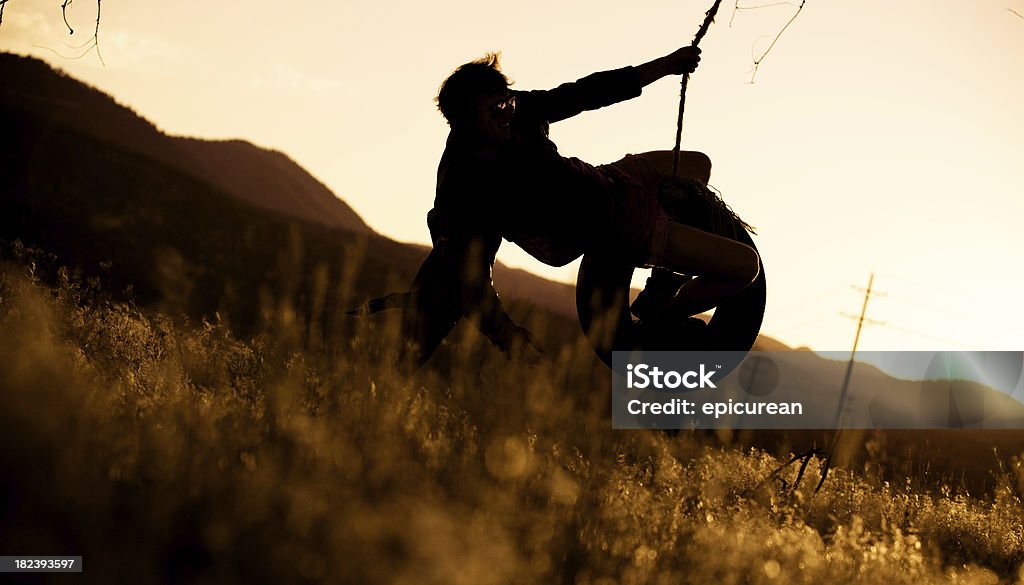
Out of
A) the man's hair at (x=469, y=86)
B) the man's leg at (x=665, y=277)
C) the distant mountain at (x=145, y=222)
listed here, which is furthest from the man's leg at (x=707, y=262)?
the distant mountain at (x=145, y=222)

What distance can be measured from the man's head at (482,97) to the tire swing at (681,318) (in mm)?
838

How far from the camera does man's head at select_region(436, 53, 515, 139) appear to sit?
3.39 metres

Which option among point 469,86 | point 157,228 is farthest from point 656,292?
point 157,228

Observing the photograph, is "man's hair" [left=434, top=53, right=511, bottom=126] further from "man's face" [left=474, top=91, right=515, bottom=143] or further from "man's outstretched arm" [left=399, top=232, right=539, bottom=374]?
"man's outstretched arm" [left=399, top=232, right=539, bottom=374]

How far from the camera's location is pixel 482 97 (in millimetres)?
3398

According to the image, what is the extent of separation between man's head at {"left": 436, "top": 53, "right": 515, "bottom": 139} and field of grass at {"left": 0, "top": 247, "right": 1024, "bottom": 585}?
1.34 m

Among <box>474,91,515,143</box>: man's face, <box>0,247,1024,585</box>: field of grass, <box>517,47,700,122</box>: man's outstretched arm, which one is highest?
<box>517,47,700,122</box>: man's outstretched arm

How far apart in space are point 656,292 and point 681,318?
358mm

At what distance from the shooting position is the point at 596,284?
12.9ft

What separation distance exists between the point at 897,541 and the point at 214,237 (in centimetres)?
2751

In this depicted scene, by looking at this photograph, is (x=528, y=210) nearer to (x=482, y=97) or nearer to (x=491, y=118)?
(x=491, y=118)

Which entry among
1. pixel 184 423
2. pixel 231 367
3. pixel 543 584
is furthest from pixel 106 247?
pixel 543 584

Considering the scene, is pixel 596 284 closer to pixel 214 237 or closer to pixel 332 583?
pixel 332 583

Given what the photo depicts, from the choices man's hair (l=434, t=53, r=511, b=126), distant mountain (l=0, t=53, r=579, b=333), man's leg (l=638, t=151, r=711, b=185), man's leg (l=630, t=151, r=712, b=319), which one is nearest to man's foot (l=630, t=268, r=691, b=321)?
man's leg (l=630, t=151, r=712, b=319)
